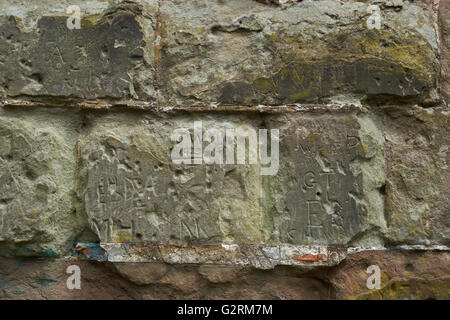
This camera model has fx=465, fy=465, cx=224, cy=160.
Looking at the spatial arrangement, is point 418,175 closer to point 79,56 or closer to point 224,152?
point 224,152

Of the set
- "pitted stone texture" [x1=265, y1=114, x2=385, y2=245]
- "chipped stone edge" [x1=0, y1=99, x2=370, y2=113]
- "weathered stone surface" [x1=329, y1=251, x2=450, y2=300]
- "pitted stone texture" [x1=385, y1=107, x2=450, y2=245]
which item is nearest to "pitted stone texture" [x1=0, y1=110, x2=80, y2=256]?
"chipped stone edge" [x1=0, y1=99, x2=370, y2=113]

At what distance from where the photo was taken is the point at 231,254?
66.9 inches

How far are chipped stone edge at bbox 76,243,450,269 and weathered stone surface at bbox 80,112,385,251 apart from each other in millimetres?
25

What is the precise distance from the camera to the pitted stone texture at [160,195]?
67.4 inches

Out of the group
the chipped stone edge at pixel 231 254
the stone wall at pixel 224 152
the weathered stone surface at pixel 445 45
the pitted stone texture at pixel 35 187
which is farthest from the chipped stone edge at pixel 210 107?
the chipped stone edge at pixel 231 254

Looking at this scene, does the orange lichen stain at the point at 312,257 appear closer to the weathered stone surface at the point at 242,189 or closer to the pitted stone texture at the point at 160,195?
the weathered stone surface at the point at 242,189

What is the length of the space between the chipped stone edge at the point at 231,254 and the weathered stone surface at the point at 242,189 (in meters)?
0.02

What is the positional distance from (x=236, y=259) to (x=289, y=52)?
0.81 meters

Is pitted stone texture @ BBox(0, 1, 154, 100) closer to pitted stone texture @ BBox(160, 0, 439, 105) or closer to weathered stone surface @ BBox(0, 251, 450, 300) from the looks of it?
pitted stone texture @ BBox(160, 0, 439, 105)

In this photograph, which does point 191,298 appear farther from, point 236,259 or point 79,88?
point 79,88

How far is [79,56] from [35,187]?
1.72 feet

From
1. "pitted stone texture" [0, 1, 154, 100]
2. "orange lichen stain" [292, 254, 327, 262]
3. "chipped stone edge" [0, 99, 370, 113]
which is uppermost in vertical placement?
"pitted stone texture" [0, 1, 154, 100]

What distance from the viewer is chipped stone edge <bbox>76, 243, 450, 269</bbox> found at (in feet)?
5.54

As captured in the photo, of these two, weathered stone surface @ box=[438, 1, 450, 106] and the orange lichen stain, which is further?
weathered stone surface @ box=[438, 1, 450, 106]
